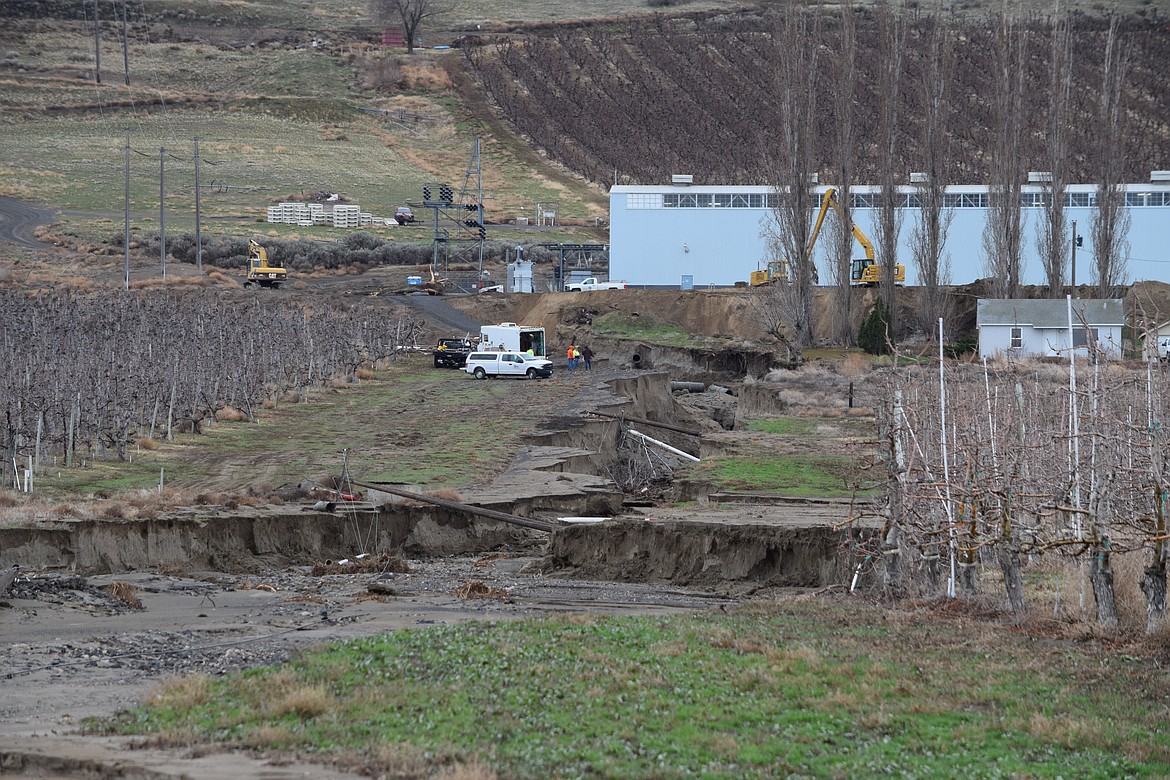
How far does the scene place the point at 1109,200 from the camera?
2682 inches

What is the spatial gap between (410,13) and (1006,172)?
4261 inches

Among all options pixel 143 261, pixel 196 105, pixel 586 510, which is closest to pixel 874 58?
pixel 196 105

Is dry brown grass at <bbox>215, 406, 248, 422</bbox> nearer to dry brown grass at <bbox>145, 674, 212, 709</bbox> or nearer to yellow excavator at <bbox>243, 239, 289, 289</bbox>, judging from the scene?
dry brown grass at <bbox>145, 674, 212, 709</bbox>

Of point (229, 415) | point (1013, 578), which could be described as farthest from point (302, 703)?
point (229, 415)

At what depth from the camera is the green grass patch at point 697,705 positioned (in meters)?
12.5

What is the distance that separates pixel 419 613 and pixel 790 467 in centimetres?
1890

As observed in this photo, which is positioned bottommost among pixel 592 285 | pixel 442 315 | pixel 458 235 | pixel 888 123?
pixel 442 315

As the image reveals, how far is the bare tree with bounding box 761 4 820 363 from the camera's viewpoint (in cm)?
6469

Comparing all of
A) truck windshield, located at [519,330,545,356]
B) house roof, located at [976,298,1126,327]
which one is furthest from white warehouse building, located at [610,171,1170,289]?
truck windshield, located at [519,330,545,356]

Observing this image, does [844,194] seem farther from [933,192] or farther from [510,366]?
[510,366]

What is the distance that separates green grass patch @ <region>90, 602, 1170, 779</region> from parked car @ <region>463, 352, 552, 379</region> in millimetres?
41651

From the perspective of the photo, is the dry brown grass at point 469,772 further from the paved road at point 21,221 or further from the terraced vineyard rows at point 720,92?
the terraced vineyard rows at point 720,92

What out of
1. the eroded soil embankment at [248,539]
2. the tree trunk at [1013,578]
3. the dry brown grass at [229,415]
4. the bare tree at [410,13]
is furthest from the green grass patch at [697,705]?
the bare tree at [410,13]

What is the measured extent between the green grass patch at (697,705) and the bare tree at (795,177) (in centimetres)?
4747
